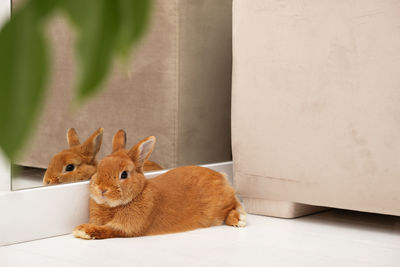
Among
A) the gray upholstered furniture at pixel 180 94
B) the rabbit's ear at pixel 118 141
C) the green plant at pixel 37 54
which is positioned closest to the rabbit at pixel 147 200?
Result: the rabbit's ear at pixel 118 141

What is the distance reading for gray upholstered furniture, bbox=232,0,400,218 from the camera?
130 cm

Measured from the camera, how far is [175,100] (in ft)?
5.49

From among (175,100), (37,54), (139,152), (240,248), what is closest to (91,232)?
(139,152)

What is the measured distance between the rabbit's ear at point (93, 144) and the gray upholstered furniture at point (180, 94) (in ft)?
0.07

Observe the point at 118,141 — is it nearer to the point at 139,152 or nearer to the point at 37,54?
the point at 139,152

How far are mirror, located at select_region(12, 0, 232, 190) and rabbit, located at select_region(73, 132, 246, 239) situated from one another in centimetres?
9

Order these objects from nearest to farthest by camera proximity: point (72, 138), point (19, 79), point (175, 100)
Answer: point (19, 79)
point (72, 138)
point (175, 100)

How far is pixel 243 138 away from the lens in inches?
60.9

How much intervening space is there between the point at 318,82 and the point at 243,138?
0.27 m

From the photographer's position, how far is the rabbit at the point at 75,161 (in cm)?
Answer: 137

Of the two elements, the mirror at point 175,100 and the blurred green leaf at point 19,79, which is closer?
the blurred green leaf at point 19,79

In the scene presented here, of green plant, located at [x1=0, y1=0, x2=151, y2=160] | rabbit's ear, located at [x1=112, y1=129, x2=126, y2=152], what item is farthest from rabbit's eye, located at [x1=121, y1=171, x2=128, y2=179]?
green plant, located at [x1=0, y1=0, x2=151, y2=160]

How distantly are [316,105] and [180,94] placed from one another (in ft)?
1.48

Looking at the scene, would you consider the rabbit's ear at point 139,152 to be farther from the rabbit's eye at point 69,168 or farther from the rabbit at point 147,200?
the rabbit's eye at point 69,168
